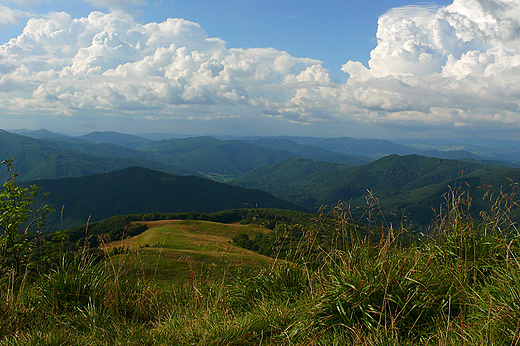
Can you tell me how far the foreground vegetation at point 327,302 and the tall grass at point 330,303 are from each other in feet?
0.05

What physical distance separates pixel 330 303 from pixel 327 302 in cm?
5

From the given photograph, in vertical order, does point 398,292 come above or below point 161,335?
above

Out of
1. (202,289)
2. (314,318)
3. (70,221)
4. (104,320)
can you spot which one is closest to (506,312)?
(314,318)

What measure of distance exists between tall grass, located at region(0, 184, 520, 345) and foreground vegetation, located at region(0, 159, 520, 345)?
0.05 ft

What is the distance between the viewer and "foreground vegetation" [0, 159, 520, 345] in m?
3.28

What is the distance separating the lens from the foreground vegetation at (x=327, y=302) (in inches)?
129

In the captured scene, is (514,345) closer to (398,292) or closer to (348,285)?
(398,292)

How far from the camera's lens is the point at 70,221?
18188cm

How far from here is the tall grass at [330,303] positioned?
3273mm

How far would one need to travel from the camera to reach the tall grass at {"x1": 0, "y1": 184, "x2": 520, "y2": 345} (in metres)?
3.27

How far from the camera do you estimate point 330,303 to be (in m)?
3.65

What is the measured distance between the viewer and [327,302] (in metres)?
3.69

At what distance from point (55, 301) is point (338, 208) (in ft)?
14.3

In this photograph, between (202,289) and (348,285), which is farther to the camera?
(202,289)
